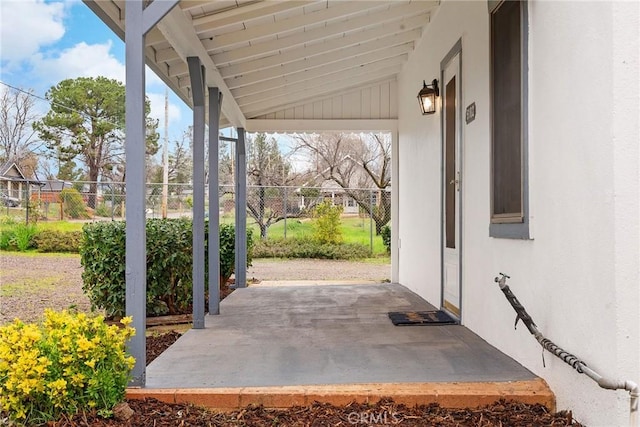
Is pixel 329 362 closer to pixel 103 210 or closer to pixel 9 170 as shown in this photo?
pixel 103 210

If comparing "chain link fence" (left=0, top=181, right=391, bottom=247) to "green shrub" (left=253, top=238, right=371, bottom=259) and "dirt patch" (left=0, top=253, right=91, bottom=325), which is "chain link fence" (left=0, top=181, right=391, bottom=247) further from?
"dirt patch" (left=0, top=253, right=91, bottom=325)

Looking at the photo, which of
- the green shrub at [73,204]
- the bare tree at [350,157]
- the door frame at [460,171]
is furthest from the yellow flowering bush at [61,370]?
the bare tree at [350,157]

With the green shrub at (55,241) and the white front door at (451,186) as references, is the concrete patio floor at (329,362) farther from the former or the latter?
the green shrub at (55,241)

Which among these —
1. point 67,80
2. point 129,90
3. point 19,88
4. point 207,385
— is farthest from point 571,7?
point 67,80

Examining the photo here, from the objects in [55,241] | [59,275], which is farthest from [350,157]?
[59,275]

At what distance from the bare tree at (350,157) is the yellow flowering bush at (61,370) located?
628 inches

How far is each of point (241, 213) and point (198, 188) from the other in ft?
9.34

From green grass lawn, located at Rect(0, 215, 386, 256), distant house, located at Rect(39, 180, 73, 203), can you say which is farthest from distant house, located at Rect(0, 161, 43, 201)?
green grass lawn, located at Rect(0, 215, 386, 256)

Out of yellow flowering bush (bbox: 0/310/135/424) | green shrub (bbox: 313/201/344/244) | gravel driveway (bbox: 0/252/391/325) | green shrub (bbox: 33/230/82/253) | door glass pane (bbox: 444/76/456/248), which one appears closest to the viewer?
yellow flowering bush (bbox: 0/310/135/424)

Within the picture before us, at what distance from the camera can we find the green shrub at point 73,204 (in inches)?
485

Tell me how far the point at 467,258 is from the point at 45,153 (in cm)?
1442

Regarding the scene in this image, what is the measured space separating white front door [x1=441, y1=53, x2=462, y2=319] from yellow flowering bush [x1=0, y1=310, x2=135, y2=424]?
289 cm

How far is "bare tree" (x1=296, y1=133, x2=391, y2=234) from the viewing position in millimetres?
18156

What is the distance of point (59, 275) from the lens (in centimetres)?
907
